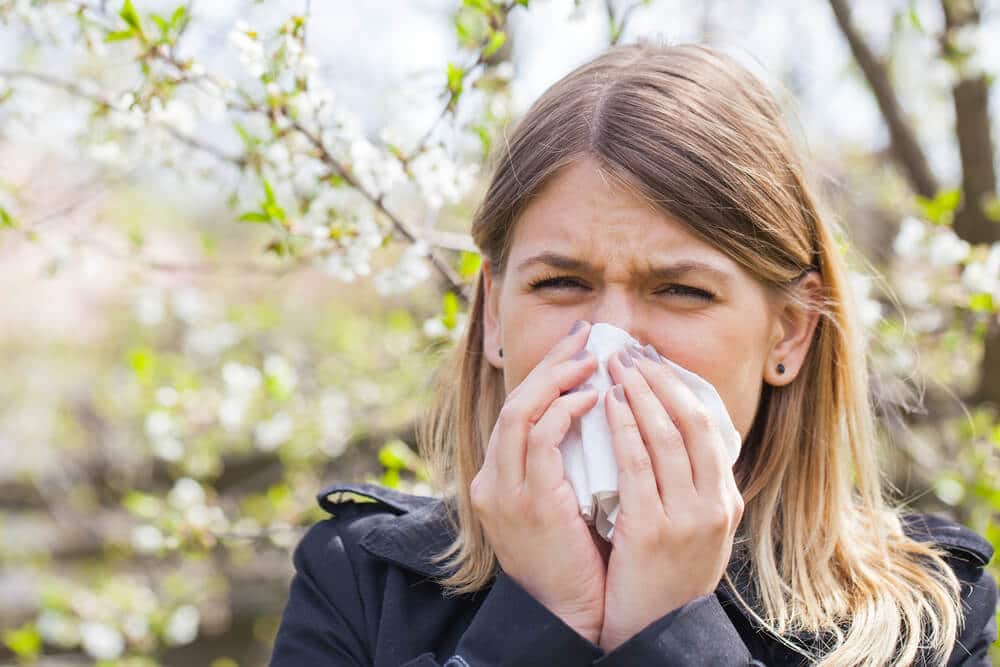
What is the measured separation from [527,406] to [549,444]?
75 mm

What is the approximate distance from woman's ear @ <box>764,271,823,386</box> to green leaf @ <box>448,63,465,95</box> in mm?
873

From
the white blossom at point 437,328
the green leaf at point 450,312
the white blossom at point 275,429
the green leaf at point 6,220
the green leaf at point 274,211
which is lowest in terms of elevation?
the white blossom at point 275,429

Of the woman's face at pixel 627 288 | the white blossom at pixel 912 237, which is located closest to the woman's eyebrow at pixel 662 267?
the woman's face at pixel 627 288

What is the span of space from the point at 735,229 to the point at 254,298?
12.2 ft

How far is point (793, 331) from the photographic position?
1947 millimetres

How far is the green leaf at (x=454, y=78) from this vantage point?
217 centimetres

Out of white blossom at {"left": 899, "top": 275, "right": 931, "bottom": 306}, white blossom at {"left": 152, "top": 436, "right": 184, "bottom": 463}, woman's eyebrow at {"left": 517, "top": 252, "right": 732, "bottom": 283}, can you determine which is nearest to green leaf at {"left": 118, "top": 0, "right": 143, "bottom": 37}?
woman's eyebrow at {"left": 517, "top": 252, "right": 732, "bottom": 283}

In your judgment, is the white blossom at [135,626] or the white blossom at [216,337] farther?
the white blossom at [216,337]

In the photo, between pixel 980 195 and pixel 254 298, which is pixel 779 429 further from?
pixel 254 298

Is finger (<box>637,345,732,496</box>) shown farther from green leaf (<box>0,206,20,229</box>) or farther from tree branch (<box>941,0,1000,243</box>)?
tree branch (<box>941,0,1000,243</box>)

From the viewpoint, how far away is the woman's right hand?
1550 millimetres

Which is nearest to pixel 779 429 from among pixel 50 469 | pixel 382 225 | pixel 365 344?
pixel 382 225

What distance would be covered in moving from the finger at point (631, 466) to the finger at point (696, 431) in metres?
0.07

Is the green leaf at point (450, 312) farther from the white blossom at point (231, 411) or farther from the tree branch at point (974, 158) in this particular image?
the tree branch at point (974, 158)
